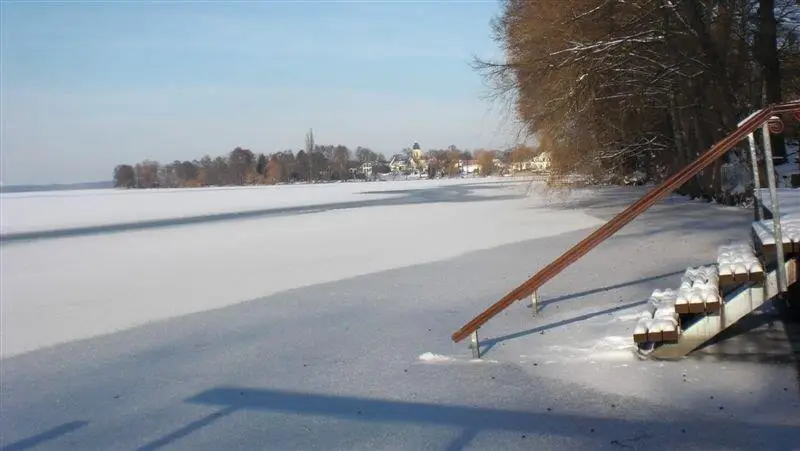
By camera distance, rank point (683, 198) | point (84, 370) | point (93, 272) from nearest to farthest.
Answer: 1. point (84, 370)
2. point (93, 272)
3. point (683, 198)

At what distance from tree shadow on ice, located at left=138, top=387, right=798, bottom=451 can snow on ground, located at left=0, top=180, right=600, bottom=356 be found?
4.57m

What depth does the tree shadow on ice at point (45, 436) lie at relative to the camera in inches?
229

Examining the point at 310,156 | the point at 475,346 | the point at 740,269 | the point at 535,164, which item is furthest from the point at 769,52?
the point at 310,156

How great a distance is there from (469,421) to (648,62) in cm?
2086

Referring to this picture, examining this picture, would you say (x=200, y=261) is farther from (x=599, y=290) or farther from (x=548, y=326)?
(x=548, y=326)

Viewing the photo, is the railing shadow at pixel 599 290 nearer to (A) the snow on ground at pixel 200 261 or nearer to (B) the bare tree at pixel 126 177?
(A) the snow on ground at pixel 200 261

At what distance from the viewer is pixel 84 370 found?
26.5ft

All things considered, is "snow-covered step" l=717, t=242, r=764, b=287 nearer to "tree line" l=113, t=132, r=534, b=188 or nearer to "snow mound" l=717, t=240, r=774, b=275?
"snow mound" l=717, t=240, r=774, b=275

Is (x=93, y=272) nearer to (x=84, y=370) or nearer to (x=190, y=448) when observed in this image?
(x=84, y=370)

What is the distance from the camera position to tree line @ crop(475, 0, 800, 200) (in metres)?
22.2

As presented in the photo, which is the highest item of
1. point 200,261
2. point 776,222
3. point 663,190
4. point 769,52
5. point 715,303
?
point 769,52

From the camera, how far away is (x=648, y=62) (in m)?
23.7

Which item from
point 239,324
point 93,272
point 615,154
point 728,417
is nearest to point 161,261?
point 93,272

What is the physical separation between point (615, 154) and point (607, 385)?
25437 millimetres
